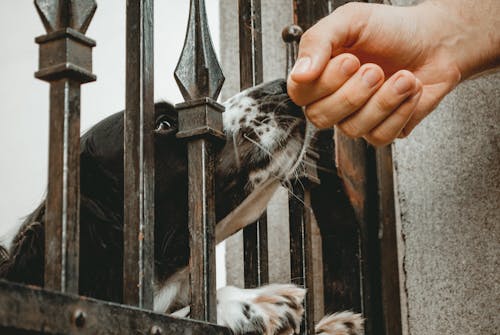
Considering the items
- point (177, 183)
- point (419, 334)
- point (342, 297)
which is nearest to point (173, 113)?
point (177, 183)

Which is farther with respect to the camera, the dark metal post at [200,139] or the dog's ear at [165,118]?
the dog's ear at [165,118]

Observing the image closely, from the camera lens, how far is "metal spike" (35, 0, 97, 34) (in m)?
1.14

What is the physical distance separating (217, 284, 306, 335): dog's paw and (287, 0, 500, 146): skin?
514 millimetres

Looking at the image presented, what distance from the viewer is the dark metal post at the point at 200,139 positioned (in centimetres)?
134

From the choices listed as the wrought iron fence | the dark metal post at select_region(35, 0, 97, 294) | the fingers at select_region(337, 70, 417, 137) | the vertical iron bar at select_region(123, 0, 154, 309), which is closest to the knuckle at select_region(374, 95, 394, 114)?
the fingers at select_region(337, 70, 417, 137)

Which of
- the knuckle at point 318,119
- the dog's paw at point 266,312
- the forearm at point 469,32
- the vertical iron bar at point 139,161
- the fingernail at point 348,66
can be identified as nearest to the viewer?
the vertical iron bar at point 139,161

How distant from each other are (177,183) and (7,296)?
1070 millimetres

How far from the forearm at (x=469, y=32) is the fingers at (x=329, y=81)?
0.41 meters

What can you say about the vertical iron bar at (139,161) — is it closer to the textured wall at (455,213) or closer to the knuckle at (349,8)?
the knuckle at (349,8)

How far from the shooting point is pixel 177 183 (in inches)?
77.8

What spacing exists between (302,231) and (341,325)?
0.29 metres

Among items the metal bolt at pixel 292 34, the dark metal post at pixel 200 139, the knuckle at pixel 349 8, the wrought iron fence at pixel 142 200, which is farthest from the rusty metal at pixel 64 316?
the metal bolt at pixel 292 34

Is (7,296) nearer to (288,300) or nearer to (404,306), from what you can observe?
(288,300)

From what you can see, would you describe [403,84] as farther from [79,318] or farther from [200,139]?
[79,318]
